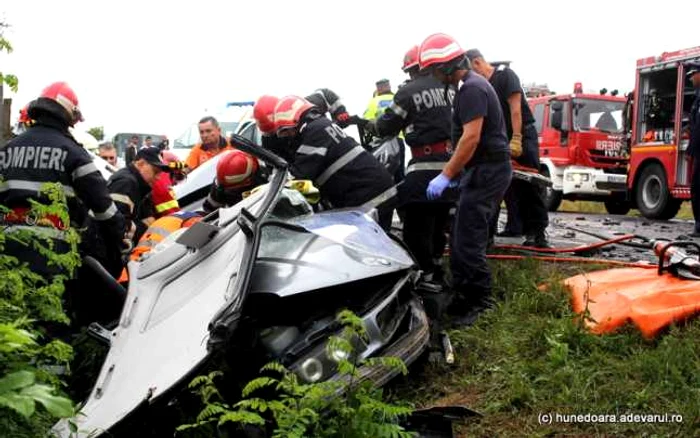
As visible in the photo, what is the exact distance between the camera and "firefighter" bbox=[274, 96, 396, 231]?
210 inches

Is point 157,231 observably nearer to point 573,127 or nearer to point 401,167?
point 401,167

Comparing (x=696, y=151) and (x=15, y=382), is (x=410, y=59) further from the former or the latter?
(x=15, y=382)

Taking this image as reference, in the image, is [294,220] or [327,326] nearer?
[327,326]

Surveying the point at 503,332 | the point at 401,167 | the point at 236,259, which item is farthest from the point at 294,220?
the point at 401,167

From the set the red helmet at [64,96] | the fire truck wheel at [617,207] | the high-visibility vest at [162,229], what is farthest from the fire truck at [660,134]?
the red helmet at [64,96]

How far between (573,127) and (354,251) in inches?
478

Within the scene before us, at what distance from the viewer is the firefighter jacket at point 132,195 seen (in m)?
5.63

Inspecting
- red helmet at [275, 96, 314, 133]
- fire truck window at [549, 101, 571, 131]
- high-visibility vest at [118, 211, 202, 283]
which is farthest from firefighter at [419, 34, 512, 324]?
fire truck window at [549, 101, 571, 131]

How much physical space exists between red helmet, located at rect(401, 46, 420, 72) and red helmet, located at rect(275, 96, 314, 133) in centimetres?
88

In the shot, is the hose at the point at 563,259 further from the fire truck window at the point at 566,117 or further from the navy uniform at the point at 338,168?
the fire truck window at the point at 566,117

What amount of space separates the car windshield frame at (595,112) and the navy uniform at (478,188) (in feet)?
35.6

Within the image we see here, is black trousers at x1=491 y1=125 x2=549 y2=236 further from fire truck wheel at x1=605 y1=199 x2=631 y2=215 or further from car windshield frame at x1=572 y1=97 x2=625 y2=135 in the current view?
fire truck wheel at x1=605 y1=199 x2=631 y2=215

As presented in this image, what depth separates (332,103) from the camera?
7.20 meters

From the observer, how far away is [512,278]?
5.31m
